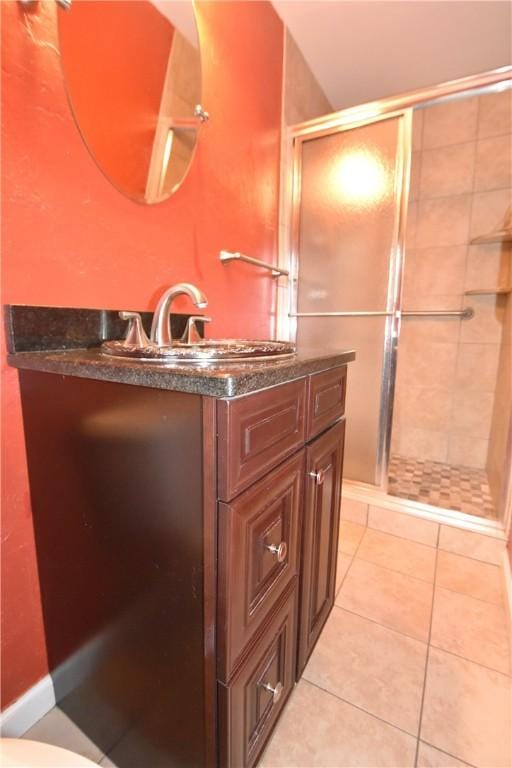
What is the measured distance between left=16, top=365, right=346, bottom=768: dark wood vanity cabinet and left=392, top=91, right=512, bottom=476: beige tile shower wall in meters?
1.71

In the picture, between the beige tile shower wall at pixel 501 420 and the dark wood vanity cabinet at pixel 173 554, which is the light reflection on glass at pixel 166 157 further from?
the beige tile shower wall at pixel 501 420

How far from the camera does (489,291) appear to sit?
1.99 m

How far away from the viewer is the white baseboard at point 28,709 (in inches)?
30.2

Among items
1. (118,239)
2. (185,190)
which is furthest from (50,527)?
(185,190)

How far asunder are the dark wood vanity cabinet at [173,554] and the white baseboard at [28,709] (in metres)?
0.04

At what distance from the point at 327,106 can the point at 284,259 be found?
3.46 feet

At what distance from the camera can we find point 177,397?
495 millimetres

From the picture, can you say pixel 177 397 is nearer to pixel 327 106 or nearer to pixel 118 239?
pixel 118 239

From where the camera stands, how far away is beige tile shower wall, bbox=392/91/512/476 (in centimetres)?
201

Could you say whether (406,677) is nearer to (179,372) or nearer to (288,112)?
(179,372)

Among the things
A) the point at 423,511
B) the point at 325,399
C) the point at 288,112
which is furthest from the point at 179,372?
the point at 288,112

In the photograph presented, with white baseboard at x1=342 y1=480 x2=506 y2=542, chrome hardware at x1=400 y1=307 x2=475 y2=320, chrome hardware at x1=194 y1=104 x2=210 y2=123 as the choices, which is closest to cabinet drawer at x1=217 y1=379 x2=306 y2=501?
chrome hardware at x1=194 y1=104 x2=210 y2=123

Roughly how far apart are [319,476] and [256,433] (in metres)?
0.33

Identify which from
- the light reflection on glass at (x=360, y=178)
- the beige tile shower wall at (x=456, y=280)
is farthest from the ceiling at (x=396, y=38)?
the light reflection on glass at (x=360, y=178)
